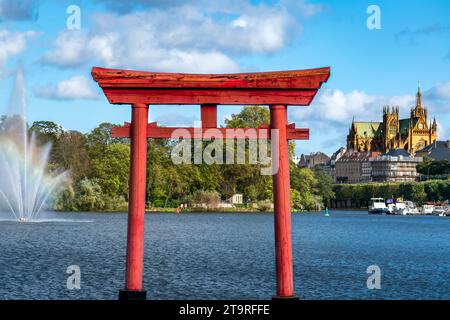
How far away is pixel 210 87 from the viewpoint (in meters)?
18.4

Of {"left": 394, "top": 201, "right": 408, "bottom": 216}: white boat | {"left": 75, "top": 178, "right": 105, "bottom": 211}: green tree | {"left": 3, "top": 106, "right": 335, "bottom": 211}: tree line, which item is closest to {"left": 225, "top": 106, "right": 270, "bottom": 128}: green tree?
{"left": 3, "top": 106, "right": 335, "bottom": 211}: tree line

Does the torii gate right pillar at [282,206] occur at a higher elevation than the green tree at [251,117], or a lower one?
lower

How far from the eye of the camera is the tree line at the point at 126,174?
125375 millimetres

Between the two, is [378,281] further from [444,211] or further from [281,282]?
[444,211]

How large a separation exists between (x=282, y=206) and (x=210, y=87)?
294 centimetres

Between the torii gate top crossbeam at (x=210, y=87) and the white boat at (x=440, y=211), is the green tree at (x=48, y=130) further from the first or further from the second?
the torii gate top crossbeam at (x=210, y=87)

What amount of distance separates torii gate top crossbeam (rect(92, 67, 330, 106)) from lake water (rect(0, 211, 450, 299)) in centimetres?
1497

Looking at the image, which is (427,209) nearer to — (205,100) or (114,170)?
(114,170)

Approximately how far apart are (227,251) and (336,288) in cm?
2218

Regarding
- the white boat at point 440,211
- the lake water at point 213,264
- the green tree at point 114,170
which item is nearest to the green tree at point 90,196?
the green tree at point 114,170

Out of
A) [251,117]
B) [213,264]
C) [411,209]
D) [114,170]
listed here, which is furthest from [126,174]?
[411,209]

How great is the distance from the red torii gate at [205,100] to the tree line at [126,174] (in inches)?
3965

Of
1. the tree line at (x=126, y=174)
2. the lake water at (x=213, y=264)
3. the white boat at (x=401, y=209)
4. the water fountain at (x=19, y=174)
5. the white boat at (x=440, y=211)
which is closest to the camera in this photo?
the lake water at (x=213, y=264)

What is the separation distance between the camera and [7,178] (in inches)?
3570
